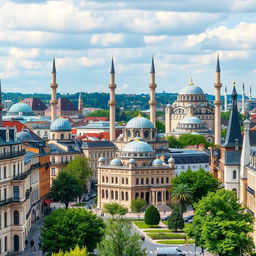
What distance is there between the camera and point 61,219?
9575cm

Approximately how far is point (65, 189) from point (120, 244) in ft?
216

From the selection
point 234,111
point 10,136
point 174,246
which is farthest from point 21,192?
point 234,111

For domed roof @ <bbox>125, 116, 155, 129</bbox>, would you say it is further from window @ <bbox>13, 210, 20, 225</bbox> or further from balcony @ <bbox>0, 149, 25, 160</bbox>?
window @ <bbox>13, 210, 20, 225</bbox>

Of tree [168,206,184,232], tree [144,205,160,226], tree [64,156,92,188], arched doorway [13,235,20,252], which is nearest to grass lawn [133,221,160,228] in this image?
tree [144,205,160,226]

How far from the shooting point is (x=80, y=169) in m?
172

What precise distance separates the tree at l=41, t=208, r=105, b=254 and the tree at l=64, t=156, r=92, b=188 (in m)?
71.5

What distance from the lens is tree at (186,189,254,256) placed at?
A: 92.4m

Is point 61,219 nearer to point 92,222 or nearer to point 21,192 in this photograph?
point 92,222

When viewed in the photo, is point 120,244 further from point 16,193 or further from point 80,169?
point 80,169

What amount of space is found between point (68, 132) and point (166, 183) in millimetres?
38155

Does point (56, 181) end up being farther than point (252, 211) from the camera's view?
Yes

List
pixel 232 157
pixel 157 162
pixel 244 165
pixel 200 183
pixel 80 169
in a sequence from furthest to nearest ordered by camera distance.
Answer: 1. pixel 80 169
2. pixel 157 162
3. pixel 200 183
4. pixel 232 157
5. pixel 244 165

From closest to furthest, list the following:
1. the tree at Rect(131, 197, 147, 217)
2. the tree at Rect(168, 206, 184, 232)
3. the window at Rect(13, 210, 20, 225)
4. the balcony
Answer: the balcony → the window at Rect(13, 210, 20, 225) → the tree at Rect(168, 206, 184, 232) → the tree at Rect(131, 197, 147, 217)

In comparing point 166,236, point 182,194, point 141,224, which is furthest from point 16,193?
point 182,194
